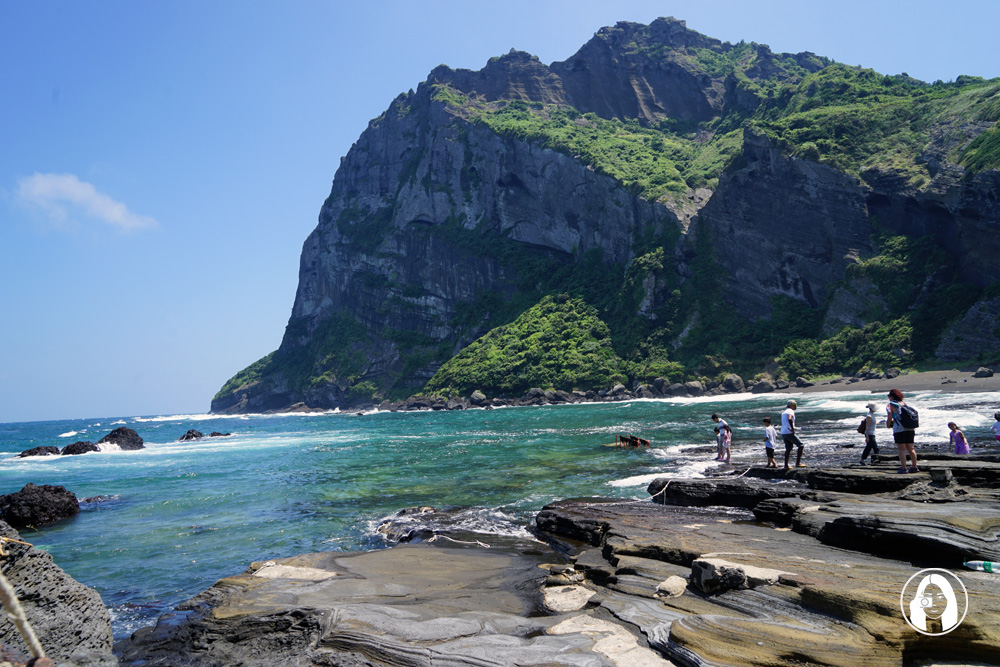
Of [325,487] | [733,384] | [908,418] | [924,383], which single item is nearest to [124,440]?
[325,487]

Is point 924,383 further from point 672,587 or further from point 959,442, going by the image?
point 672,587

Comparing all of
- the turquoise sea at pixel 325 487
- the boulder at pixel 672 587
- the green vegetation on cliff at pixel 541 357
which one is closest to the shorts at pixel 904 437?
the turquoise sea at pixel 325 487

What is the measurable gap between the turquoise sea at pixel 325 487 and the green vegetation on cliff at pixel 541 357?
5273 centimetres

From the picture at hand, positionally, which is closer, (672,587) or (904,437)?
(672,587)

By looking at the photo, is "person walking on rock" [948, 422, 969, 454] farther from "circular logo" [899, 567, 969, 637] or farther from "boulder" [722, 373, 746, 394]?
"boulder" [722, 373, 746, 394]

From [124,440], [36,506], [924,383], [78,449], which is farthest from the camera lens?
[924,383]

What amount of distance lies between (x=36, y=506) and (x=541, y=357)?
84289 millimetres

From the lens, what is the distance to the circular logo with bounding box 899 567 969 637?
4.91 m

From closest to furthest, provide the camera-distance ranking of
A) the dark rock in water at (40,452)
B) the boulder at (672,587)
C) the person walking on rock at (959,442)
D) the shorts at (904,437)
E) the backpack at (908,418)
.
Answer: the boulder at (672,587) < the backpack at (908,418) < the shorts at (904,437) < the person walking on rock at (959,442) < the dark rock in water at (40,452)

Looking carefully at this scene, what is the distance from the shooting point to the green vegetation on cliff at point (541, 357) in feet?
302

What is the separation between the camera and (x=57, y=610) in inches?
266

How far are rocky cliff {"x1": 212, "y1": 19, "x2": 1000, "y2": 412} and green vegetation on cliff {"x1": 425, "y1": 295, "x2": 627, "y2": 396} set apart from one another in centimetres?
406

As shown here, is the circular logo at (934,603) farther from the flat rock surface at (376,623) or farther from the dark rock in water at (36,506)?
the dark rock in water at (36,506)

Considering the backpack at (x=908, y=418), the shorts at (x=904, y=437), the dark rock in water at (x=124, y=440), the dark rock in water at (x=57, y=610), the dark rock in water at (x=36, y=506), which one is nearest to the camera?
the dark rock in water at (x=57, y=610)
